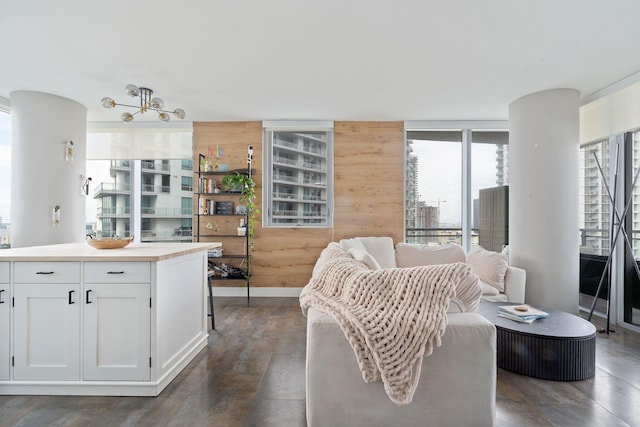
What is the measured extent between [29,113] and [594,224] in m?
6.94

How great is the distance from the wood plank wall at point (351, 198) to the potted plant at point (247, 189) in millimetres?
131

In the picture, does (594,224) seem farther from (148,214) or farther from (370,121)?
(148,214)

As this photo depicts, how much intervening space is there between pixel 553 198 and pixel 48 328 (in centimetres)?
477

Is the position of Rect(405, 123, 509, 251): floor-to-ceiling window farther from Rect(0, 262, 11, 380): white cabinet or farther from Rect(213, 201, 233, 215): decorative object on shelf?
Rect(0, 262, 11, 380): white cabinet

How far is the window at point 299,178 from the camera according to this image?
16.8ft

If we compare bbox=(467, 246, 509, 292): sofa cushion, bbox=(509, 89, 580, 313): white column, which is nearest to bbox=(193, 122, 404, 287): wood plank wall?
bbox=(467, 246, 509, 292): sofa cushion

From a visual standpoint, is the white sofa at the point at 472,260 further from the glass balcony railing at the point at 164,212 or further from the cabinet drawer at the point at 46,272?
the glass balcony railing at the point at 164,212

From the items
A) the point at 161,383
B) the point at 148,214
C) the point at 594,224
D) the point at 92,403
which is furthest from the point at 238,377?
the point at 594,224

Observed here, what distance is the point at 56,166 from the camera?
3.99m

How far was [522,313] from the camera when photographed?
2705 mm

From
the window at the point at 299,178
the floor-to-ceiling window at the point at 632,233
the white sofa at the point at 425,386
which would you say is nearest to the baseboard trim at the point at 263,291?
the window at the point at 299,178

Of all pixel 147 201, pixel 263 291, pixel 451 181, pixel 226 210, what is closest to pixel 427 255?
pixel 451 181

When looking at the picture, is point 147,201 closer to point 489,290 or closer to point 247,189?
point 247,189

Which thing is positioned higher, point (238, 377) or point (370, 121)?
point (370, 121)
